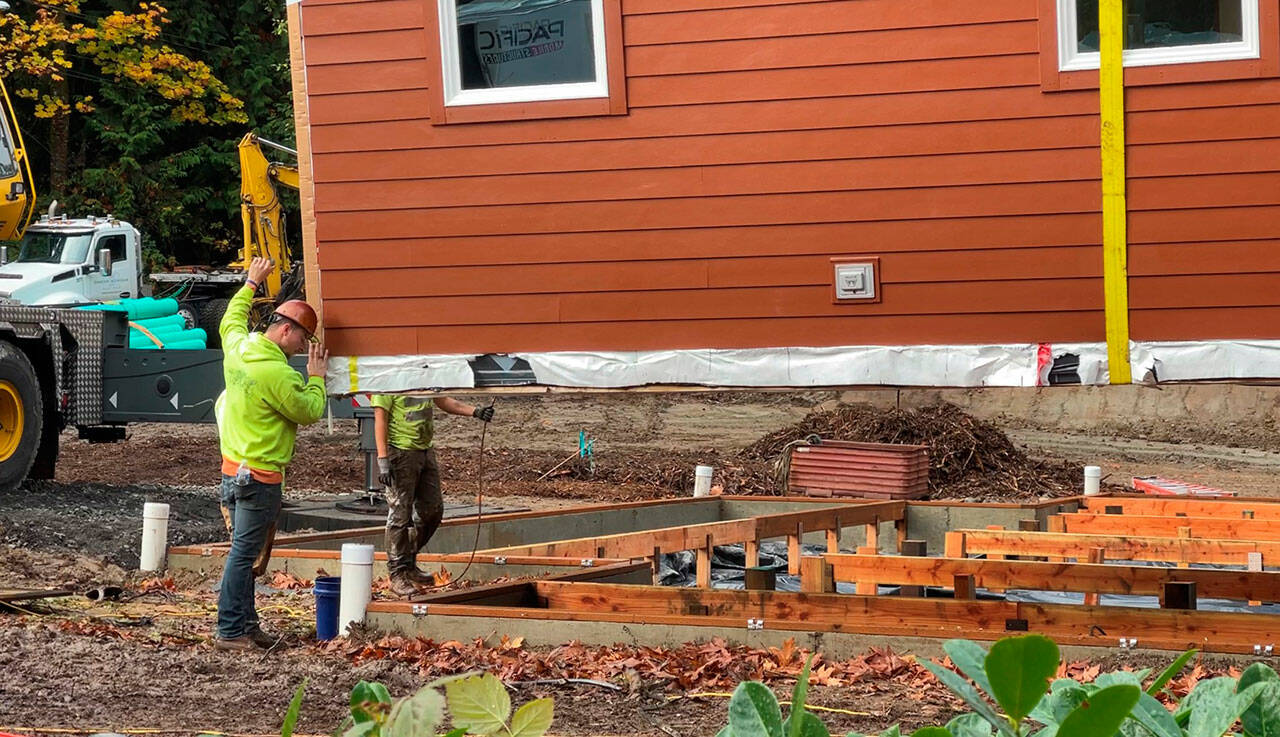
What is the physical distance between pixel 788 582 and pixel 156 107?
2365 centimetres

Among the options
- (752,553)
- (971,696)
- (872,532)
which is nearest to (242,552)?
(752,553)

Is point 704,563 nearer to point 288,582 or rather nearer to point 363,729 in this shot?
point 288,582

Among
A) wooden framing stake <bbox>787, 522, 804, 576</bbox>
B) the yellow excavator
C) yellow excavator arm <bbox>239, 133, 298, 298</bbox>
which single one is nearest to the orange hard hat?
wooden framing stake <bbox>787, 522, 804, 576</bbox>

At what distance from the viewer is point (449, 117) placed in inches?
258

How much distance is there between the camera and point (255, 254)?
23.1 m

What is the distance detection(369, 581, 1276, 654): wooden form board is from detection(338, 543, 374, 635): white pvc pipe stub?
8 cm

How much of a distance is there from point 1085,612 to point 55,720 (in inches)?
180

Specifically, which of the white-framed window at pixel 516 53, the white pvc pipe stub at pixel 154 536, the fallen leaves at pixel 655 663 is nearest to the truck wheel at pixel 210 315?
the white pvc pipe stub at pixel 154 536

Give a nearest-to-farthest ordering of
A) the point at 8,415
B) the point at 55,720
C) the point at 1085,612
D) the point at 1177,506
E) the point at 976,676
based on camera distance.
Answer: the point at 976,676 → the point at 55,720 → the point at 1085,612 → the point at 1177,506 → the point at 8,415

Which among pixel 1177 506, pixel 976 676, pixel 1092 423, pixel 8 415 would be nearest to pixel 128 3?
pixel 8 415

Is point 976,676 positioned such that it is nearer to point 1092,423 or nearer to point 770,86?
point 770,86

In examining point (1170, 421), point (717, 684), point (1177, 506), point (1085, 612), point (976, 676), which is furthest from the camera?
point (1170, 421)

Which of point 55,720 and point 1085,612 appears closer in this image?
point 55,720

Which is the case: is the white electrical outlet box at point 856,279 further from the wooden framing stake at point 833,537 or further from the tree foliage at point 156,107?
the tree foliage at point 156,107
